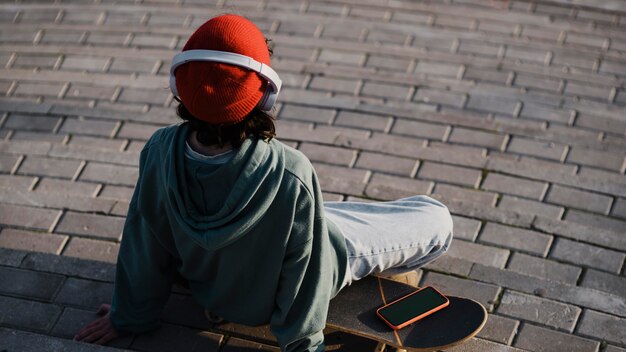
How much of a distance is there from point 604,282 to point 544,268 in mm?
236

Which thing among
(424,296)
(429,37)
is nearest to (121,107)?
(429,37)

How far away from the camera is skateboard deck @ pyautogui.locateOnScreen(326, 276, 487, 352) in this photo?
270cm

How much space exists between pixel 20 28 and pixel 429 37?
2579 mm

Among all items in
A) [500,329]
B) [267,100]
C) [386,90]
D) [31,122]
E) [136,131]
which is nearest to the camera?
[267,100]

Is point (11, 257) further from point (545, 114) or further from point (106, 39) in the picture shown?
point (545, 114)

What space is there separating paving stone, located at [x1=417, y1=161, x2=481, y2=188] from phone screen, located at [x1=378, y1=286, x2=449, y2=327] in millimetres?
965

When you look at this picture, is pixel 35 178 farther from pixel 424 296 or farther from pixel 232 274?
pixel 424 296

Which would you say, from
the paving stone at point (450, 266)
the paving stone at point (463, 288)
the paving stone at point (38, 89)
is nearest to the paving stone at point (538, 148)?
the paving stone at point (450, 266)

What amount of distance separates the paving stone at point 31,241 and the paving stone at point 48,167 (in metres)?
0.45

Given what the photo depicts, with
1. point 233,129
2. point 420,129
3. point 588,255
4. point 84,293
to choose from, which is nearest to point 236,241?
point 233,129

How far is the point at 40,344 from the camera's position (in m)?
2.79

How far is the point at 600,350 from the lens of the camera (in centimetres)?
292

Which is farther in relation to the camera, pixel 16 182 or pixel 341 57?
pixel 341 57

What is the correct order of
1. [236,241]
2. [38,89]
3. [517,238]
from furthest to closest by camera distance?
1. [38,89]
2. [517,238]
3. [236,241]
